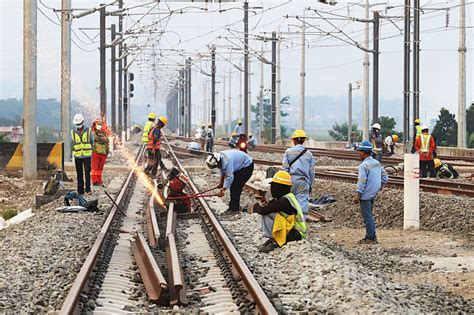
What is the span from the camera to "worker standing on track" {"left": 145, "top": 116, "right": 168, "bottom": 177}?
23541 mm

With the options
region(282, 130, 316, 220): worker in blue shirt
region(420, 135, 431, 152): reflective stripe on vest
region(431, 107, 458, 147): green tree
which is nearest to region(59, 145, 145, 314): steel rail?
region(282, 130, 316, 220): worker in blue shirt

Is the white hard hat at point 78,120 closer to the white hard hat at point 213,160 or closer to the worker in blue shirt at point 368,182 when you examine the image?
the white hard hat at point 213,160

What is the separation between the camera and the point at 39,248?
39.7 ft

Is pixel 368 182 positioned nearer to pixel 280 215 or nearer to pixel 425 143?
pixel 280 215

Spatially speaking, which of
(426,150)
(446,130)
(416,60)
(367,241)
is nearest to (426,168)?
(426,150)

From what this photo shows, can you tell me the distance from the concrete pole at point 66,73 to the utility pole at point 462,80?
20.2m

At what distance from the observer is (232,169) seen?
1533cm

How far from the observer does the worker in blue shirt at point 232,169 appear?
49.6ft

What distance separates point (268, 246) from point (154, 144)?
13.4 metres

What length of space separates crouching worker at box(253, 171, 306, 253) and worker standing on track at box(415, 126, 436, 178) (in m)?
11.8

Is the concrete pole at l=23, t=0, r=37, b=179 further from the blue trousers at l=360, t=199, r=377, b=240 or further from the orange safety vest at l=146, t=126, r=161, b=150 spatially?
the blue trousers at l=360, t=199, r=377, b=240

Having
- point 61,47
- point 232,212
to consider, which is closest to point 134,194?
point 232,212

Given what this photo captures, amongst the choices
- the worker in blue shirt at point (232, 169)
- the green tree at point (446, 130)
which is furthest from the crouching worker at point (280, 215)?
the green tree at point (446, 130)

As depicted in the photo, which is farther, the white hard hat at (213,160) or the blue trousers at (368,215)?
the white hard hat at (213,160)
